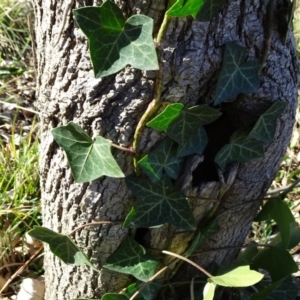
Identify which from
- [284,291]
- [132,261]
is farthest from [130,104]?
[284,291]

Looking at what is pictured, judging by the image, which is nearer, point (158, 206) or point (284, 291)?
point (158, 206)

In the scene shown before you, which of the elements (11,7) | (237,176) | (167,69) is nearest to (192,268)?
(237,176)

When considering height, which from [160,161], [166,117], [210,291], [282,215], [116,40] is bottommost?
[210,291]

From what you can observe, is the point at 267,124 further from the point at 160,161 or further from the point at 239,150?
the point at 160,161

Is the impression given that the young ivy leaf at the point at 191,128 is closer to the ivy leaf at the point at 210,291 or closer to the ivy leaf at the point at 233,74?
the ivy leaf at the point at 233,74

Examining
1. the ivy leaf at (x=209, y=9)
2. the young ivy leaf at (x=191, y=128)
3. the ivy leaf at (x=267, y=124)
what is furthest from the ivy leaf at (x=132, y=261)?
the ivy leaf at (x=209, y=9)

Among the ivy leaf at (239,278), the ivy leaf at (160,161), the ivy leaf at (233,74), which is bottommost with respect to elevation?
the ivy leaf at (239,278)

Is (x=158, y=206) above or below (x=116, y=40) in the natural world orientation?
below
